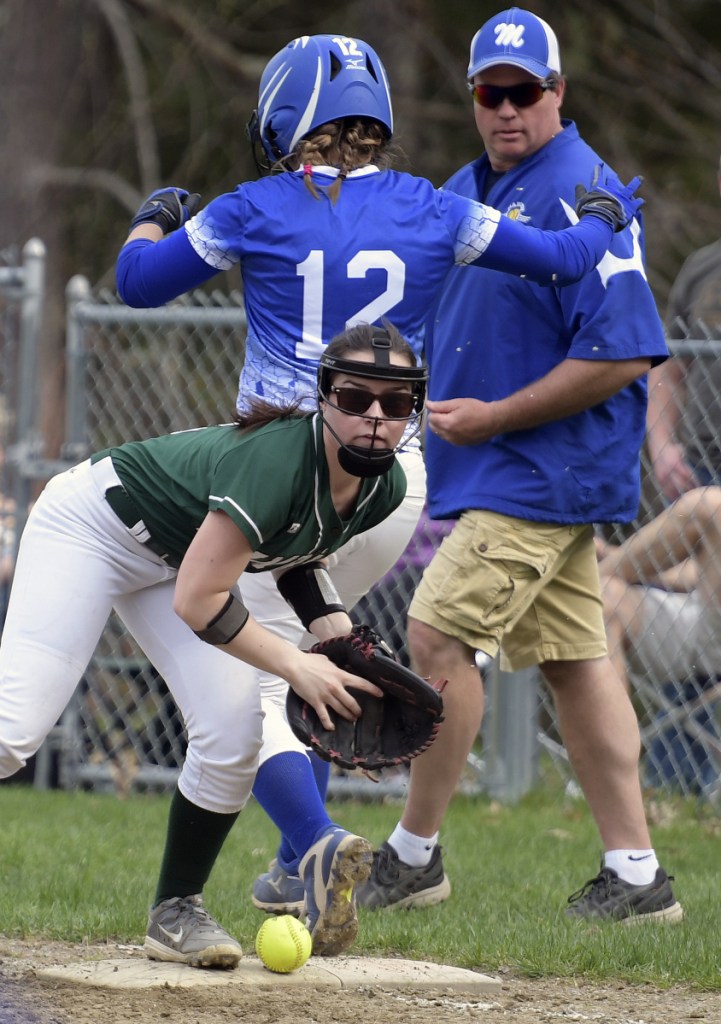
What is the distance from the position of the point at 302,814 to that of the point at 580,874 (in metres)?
1.87

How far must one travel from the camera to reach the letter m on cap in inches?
177

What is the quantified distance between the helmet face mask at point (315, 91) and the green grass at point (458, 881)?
2.09 metres

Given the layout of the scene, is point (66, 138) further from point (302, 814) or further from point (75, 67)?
point (302, 814)

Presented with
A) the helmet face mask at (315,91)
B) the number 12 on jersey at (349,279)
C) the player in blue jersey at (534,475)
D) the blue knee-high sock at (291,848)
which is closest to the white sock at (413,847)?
the player in blue jersey at (534,475)

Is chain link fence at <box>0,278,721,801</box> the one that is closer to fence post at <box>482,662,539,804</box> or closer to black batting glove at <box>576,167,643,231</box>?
fence post at <box>482,662,539,804</box>

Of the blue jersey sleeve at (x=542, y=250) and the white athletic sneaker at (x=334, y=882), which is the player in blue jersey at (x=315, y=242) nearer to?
the blue jersey sleeve at (x=542, y=250)

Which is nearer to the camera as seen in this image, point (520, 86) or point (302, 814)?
point (302, 814)

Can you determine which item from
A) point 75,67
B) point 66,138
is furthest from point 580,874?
point 66,138

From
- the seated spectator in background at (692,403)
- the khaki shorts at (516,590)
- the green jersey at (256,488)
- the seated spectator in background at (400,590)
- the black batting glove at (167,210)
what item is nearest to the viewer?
the green jersey at (256,488)

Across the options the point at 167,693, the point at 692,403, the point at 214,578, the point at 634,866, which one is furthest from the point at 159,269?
the point at 167,693

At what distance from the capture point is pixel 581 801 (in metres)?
6.72

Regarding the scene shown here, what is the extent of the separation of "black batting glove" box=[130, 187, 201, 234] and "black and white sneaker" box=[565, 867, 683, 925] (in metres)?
2.21

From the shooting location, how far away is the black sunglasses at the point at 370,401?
10.9ft

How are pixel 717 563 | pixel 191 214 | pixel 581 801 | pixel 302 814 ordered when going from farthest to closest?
pixel 581 801 → pixel 717 563 → pixel 191 214 → pixel 302 814
